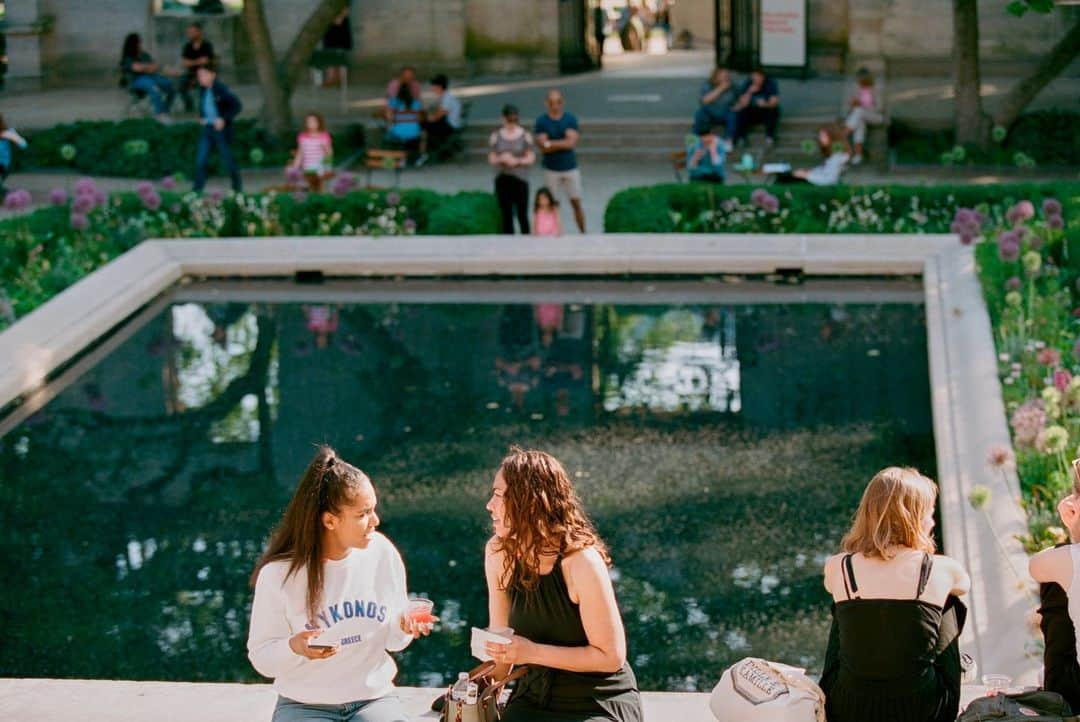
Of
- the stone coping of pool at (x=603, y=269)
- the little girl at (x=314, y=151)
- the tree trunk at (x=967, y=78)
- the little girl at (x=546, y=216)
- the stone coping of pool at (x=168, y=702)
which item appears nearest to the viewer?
the stone coping of pool at (x=168, y=702)

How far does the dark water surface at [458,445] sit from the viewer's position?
9586mm

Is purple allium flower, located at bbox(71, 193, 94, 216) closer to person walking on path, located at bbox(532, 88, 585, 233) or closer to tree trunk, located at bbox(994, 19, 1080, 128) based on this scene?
person walking on path, located at bbox(532, 88, 585, 233)

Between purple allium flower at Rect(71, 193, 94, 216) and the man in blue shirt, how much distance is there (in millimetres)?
9141

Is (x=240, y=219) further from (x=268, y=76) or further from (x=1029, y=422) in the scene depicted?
(x=1029, y=422)

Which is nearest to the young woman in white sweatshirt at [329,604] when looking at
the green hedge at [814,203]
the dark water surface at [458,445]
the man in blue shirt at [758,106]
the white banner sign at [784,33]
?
the dark water surface at [458,445]

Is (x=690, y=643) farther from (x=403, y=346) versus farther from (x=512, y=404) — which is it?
(x=403, y=346)

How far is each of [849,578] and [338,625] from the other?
63.7 inches

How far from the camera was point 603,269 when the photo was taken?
703 inches

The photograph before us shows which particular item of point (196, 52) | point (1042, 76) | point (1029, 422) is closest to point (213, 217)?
point (196, 52)

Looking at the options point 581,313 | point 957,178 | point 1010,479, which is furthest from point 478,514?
point 957,178

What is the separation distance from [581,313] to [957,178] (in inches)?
314

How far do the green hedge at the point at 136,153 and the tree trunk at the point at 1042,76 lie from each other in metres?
8.72

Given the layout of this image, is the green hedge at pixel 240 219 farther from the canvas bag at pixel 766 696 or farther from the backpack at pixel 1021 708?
the backpack at pixel 1021 708

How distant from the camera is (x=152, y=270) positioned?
17.7m
